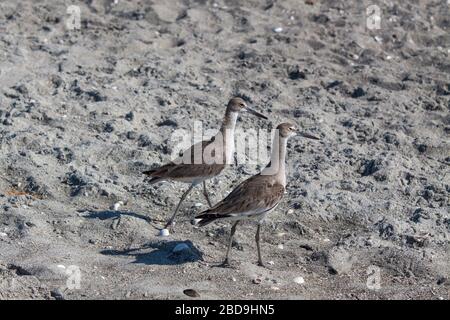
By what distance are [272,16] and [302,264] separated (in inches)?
219

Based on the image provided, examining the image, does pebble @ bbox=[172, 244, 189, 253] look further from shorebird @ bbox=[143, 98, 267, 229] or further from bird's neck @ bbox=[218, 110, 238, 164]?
bird's neck @ bbox=[218, 110, 238, 164]

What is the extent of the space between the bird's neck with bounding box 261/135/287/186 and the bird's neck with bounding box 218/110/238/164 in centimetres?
54

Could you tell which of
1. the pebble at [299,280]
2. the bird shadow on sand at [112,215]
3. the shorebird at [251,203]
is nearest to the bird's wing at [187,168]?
the bird shadow on sand at [112,215]

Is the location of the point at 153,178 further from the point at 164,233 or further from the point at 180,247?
the point at 180,247

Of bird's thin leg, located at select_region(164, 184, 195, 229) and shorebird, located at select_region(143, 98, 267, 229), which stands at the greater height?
shorebird, located at select_region(143, 98, 267, 229)

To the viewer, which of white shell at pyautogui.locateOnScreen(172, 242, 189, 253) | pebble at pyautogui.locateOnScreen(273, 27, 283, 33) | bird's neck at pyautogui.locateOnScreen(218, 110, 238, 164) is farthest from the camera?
pebble at pyautogui.locateOnScreen(273, 27, 283, 33)

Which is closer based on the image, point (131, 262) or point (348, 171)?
point (131, 262)

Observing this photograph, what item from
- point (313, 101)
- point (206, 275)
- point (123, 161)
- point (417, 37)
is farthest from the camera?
point (417, 37)

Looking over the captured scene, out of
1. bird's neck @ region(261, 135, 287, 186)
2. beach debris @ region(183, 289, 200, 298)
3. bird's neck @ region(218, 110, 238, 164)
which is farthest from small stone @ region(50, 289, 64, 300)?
bird's neck @ region(218, 110, 238, 164)

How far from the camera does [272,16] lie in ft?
41.9

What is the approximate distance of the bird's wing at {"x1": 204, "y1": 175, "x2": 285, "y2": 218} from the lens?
7656 millimetres

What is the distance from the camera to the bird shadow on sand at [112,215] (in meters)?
8.38
